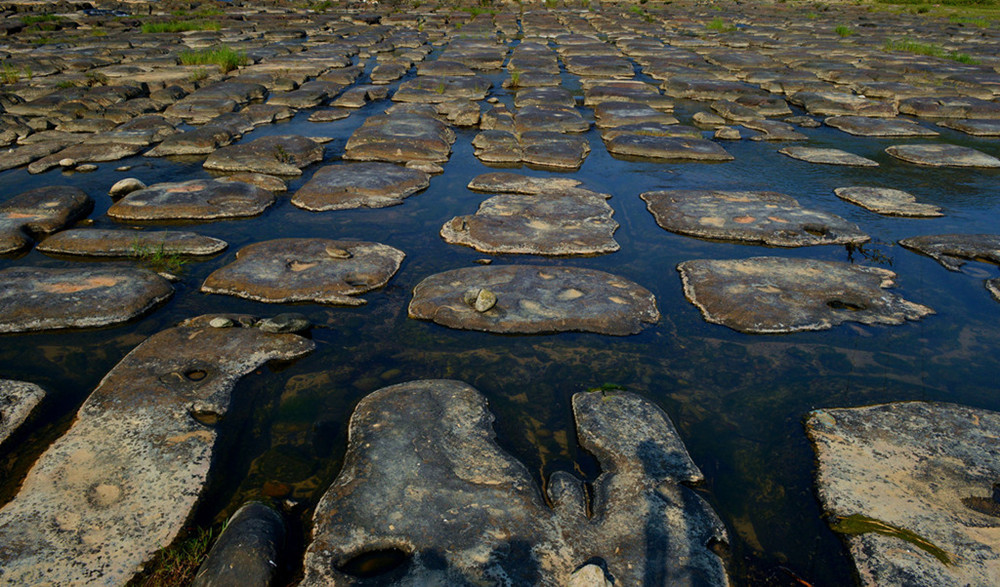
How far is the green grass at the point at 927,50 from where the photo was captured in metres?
10.6

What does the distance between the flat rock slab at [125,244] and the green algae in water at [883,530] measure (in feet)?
11.9

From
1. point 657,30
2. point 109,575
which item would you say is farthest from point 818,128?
point 657,30

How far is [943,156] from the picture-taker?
560cm

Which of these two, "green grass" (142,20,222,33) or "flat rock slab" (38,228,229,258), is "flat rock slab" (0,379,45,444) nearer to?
"flat rock slab" (38,228,229,258)

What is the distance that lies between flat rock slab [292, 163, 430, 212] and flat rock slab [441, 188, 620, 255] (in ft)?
2.37

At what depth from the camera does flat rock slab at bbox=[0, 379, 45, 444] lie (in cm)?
230

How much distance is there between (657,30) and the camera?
14.8m

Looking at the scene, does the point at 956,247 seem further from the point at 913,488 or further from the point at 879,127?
the point at 879,127

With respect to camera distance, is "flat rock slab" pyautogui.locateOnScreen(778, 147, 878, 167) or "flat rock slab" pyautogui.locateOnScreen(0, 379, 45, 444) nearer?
"flat rock slab" pyautogui.locateOnScreen(0, 379, 45, 444)

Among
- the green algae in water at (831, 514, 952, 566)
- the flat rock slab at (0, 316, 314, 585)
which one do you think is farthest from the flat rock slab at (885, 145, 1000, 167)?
the flat rock slab at (0, 316, 314, 585)

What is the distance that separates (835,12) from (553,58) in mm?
15163

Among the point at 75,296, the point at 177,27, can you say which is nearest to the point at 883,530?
the point at 75,296

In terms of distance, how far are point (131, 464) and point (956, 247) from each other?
15.3 feet

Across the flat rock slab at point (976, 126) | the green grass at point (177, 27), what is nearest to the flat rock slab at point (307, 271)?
the flat rock slab at point (976, 126)
